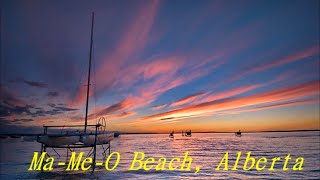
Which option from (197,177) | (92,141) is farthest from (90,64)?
(197,177)

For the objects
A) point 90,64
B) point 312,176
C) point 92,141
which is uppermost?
point 90,64

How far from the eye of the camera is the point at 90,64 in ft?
75.6

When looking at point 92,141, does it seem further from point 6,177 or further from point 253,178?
point 253,178

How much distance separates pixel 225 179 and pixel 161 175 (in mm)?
3452

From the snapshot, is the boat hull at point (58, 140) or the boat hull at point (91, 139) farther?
the boat hull at point (91, 139)

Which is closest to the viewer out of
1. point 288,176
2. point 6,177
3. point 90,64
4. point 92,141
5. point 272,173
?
point 6,177

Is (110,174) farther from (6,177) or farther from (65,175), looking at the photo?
(6,177)

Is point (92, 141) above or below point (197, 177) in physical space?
above

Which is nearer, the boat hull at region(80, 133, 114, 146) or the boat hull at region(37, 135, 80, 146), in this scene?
the boat hull at region(37, 135, 80, 146)

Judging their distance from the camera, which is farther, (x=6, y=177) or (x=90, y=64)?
(x=90, y=64)

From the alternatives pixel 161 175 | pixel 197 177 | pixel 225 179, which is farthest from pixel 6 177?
pixel 225 179

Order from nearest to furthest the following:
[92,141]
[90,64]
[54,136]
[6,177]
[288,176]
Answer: [6,177]
[288,176]
[54,136]
[92,141]
[90,64]

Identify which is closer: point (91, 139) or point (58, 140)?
point (58, 140)

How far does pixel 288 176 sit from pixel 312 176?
1.42 meters
